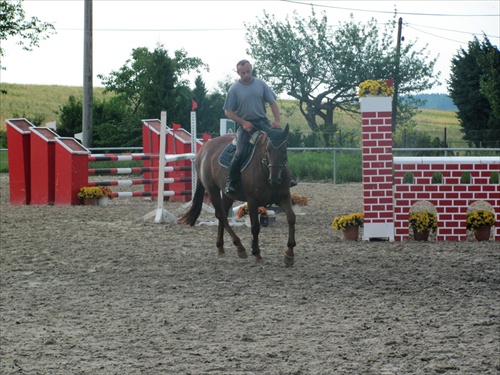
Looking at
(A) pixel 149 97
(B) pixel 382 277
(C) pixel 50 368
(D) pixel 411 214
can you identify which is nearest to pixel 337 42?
(A) pixel 149 97

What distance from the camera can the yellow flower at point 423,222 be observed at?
11.7 m

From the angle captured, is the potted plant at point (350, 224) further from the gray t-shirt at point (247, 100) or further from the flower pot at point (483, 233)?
the gray t-shirt at point (247, 100)

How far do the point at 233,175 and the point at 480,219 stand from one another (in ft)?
10.9

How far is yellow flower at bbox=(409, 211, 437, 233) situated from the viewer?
11.7 meters

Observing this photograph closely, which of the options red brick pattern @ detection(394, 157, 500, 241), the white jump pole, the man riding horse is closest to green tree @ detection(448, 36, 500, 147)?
the white jump pole

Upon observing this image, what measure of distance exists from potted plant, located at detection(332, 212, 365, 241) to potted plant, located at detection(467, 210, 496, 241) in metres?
1.31

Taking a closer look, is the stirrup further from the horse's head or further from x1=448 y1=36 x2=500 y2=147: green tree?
x1=448 y1=36 x2=500 y2=147: green tree

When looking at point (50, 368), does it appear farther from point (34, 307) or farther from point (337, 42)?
point (337, 42)

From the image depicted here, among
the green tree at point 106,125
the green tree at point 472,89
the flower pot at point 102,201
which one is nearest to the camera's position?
the flower pot at point 102,201

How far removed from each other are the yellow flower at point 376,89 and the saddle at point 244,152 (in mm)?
2029

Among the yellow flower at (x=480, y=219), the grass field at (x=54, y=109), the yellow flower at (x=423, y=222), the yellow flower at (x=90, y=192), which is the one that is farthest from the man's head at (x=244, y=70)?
the grass field at (x=54, y=109)

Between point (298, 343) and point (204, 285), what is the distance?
8.75 feet

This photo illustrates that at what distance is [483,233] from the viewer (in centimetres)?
1195

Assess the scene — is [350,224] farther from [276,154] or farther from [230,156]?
[276,154]
